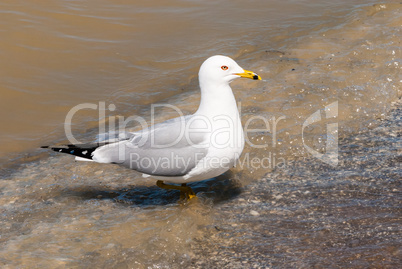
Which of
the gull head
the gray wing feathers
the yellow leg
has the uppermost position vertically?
the gull head

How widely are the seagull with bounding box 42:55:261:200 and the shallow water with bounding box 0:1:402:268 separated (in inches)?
17.4

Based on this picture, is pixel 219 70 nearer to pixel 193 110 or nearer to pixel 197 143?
pixel 197 143

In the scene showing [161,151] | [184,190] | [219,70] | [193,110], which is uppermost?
[219,70]

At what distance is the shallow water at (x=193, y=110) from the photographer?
4.08 meters

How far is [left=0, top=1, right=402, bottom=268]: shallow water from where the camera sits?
4.08 meters

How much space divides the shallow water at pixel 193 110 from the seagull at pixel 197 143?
441 mm

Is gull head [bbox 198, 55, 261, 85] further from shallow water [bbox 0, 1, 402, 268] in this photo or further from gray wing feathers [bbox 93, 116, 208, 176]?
shallow water [bbox 0, 1, 402, 268]

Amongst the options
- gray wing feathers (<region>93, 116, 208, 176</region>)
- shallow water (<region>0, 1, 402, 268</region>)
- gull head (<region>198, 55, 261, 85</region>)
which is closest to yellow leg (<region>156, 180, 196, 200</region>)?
shallow water (<region>0, 1, 402, 268</region>)

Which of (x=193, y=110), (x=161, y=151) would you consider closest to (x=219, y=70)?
(x=161, y=151)

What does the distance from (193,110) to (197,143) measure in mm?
2160

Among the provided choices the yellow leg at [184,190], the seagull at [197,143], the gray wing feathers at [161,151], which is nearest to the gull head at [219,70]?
the seagull at [197,143]

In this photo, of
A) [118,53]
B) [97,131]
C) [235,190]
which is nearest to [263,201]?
[235,190]

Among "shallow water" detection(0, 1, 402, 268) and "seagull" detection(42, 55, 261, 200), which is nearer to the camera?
"shallow water" detection(0, 1, 402, 268)

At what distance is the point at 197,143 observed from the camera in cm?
441
